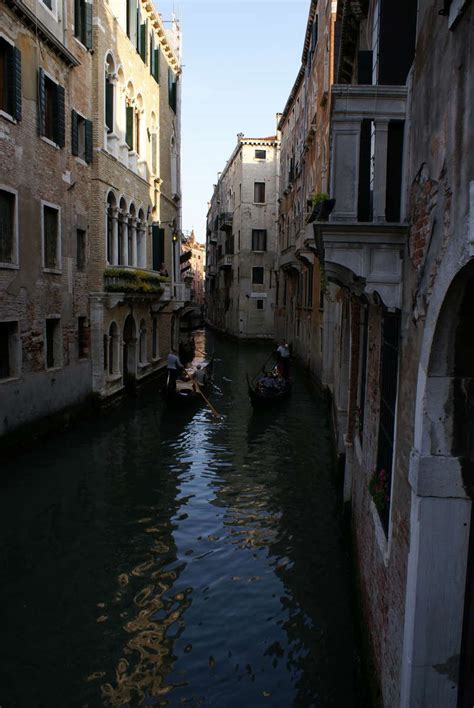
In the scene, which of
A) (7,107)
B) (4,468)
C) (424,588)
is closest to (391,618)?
(424,588)

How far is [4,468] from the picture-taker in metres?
9.79

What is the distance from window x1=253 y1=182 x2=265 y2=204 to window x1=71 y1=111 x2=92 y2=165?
24392 millimetres

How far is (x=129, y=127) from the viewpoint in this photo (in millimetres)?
17547

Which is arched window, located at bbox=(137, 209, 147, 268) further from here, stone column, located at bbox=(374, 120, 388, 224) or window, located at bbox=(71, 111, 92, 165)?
stone column, located at bbox=(374, 120, 388, 224)

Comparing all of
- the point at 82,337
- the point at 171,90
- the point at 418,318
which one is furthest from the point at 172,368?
the point at 418,318

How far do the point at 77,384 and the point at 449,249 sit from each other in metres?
12.2

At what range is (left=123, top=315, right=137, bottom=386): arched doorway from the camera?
1800 centimetres

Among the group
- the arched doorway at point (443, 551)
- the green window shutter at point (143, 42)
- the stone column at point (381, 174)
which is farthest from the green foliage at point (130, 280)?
the arched doorway at point (443, 551)

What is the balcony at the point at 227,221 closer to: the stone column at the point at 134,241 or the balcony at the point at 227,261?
the balcony at the point at 227,261

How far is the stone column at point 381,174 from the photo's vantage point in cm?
404

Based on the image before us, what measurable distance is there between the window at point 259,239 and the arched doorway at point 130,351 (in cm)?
2143

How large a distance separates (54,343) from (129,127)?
7.86 metres

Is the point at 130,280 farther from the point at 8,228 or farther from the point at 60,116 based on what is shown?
the point at 8,228

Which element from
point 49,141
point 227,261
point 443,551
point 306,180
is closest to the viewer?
point 443,551
